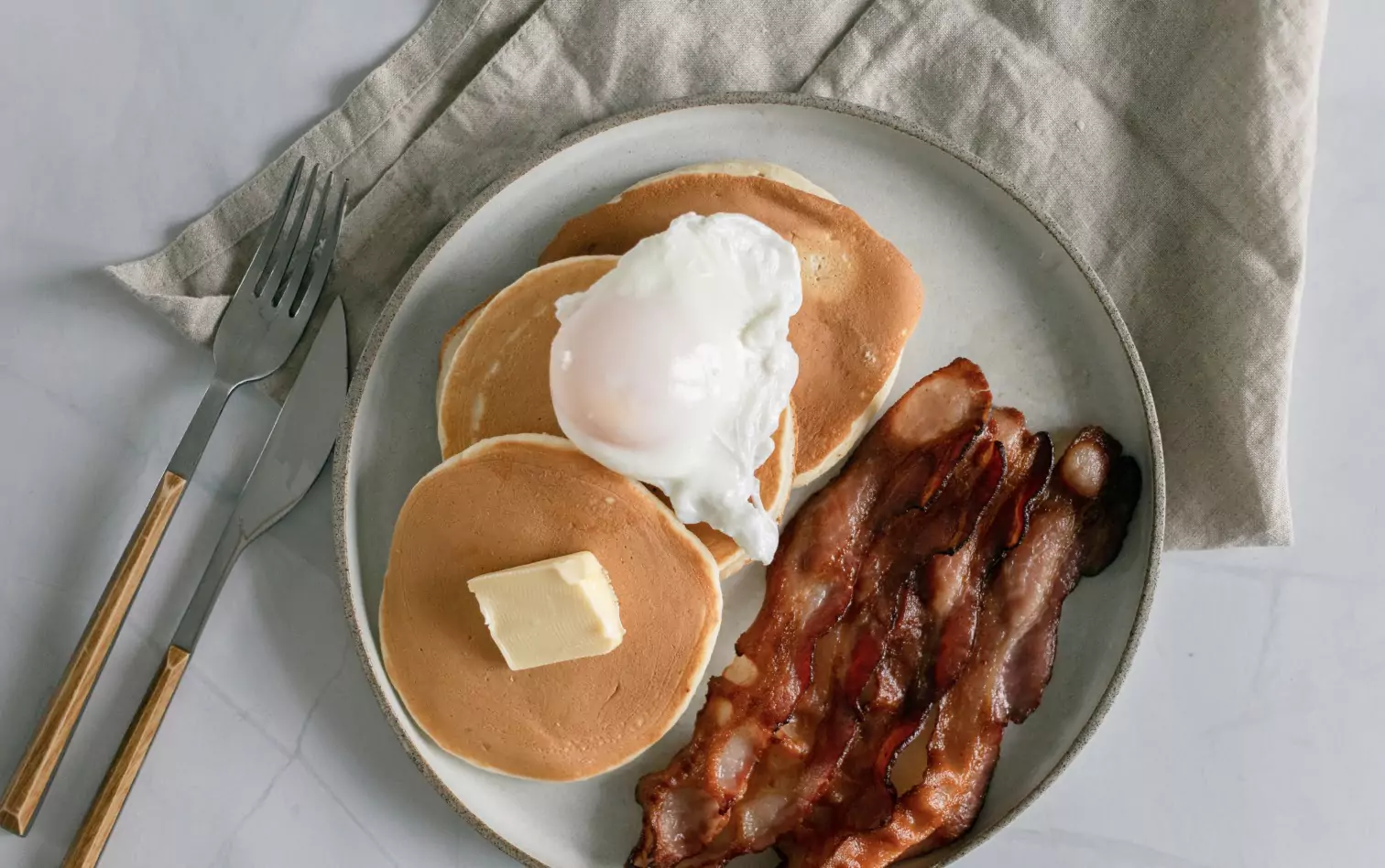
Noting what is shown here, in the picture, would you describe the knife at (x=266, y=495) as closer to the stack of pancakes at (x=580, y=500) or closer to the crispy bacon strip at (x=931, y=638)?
the stack of pancakes at (x=580, y=500)

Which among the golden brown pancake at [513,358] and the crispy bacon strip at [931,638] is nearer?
the golden brown pancake at [513,358]

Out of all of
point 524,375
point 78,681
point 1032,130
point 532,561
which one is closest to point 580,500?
point 532,561

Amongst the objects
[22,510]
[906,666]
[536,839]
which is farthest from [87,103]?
[906,666]

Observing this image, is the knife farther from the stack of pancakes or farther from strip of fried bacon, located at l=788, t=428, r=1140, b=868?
strip of fried bacon, located at l=788, t=428, r=1140, b=868

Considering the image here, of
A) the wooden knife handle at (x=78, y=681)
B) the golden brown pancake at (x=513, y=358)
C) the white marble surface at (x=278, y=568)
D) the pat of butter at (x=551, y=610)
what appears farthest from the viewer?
the white marble surface at (x=278, y=568)

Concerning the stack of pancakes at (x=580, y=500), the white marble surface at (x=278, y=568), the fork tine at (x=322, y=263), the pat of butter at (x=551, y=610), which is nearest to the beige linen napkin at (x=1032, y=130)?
the fork tine at (x=322, y=263)

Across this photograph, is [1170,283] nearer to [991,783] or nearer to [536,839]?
[991,783]
